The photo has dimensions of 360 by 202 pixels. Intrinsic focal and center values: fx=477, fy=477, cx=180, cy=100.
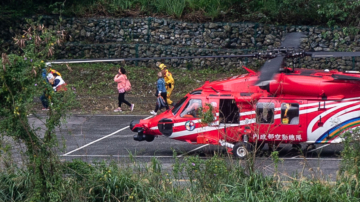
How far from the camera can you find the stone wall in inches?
868

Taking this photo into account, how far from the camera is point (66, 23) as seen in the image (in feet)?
80.9

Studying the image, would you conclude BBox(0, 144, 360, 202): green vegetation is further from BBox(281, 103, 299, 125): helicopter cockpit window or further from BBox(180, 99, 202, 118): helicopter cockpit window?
BBox(180, 99, 202, 118): helicopter cockpit window

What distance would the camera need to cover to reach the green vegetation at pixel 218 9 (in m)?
22.3

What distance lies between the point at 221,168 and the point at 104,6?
19.0m

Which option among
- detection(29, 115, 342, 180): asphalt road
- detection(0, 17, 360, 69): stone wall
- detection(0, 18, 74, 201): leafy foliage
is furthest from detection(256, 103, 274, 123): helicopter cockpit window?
detection(0, 17, 360, 69): stone wall

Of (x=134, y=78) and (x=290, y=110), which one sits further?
(x=134, y=78)

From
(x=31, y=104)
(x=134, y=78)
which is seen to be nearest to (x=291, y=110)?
(x=31, y=104)

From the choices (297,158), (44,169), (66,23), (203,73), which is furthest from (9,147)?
(66,23)

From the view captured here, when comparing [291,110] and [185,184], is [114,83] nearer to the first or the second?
[291,110]

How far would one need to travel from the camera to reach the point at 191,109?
1228 cm

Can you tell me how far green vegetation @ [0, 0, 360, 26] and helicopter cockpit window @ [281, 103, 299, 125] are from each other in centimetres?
1124

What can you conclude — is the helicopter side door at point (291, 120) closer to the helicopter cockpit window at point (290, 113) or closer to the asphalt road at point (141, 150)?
the helicopter cockpit window at point (290, 113)

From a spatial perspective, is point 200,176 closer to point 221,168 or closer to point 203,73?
point 221,168

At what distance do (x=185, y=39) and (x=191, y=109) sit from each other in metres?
11.9
